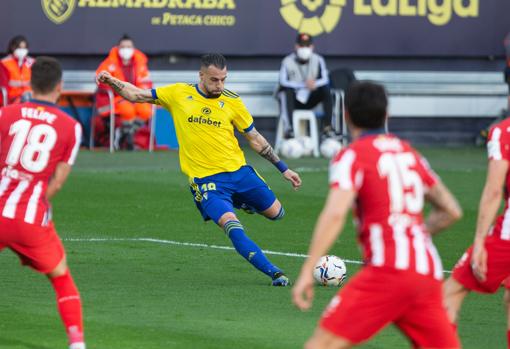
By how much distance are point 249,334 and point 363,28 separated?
19006 mm

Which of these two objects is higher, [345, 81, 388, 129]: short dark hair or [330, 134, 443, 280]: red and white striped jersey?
[345, 81, 388, 129]: short dark hair

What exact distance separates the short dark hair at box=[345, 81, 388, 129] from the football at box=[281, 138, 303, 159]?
18.8m

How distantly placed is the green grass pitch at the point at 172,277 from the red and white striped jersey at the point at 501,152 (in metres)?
1.11

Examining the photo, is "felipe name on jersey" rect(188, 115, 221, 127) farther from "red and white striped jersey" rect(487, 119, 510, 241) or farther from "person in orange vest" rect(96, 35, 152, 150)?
"person in orange vest" rect(96, 35, 152, 150)

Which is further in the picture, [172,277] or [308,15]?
[308,15]

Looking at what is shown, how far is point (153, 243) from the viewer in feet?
49.0

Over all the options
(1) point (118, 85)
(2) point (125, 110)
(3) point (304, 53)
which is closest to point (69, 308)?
(1) point (118, 85)

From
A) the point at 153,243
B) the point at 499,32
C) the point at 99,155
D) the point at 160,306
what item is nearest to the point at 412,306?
the point at 160,306

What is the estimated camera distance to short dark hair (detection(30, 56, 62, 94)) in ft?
27.3

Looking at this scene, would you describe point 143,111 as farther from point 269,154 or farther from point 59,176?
point 59,176

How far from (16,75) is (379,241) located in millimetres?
19665

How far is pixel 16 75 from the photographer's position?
25641mm

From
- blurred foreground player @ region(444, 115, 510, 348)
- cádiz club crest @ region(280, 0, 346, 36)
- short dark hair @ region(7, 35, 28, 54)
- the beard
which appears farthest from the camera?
cádiz club crest @ region(280, 0, 346, 36)

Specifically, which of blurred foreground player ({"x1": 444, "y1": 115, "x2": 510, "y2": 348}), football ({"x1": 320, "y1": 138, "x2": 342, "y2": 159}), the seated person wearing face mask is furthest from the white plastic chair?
blurred foreground player ({"x1": 444, "y1": 115, "x2": 510, "y2": 348})
